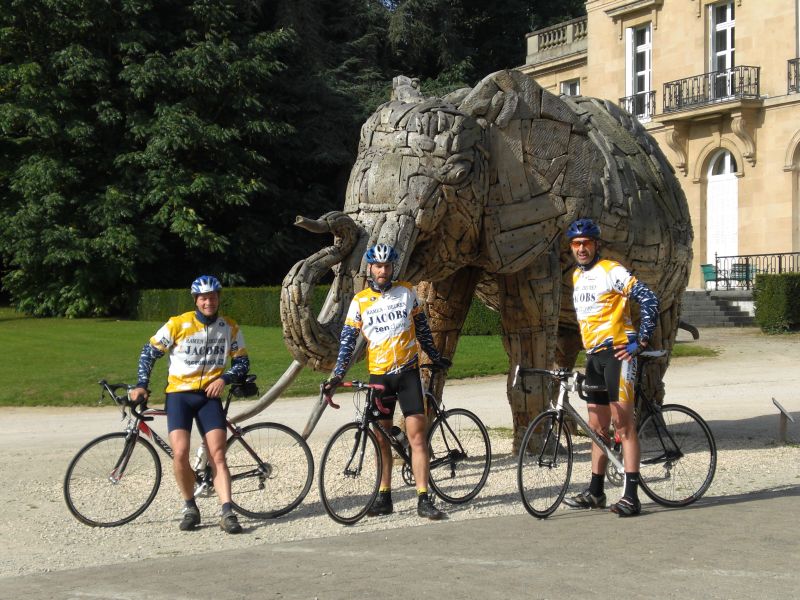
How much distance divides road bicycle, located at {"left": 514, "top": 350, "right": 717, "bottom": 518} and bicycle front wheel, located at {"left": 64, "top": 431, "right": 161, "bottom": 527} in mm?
2617

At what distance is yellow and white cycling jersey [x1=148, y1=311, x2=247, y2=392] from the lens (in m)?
7.83

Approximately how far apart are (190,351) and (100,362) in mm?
13665

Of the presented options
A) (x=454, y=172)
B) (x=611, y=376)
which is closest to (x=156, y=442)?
(x=454, y=172)

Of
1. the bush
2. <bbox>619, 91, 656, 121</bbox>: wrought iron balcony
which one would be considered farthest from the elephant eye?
<bbox>619, 91, 656, 121</bbox>: wrought iron balcony

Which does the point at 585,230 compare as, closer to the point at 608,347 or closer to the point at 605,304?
the point at 605,304

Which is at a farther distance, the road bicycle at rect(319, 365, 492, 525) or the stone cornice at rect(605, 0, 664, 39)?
the stone cornice at rect(605, 0, 664, 39)

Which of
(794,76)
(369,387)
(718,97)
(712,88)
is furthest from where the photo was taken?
(712,88)

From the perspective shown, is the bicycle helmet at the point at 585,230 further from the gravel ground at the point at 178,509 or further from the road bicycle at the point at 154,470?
the road bicycle at the point at 154,470

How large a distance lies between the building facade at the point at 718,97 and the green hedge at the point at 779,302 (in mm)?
4945

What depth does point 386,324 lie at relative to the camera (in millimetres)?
7980

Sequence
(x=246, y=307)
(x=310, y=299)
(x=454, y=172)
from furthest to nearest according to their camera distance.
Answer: (x=246, y=307) < (x=454, y=172) < (x=310, y=299)

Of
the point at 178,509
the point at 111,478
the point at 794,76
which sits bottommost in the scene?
the point at 178,509

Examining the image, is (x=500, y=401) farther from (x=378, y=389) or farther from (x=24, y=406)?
(x=378, y=389)

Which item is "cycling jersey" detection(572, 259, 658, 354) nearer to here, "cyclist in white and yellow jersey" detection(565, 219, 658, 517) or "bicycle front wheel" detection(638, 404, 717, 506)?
"cyclist in white and yellow jersey" detection(565, 219, 658, 517)
